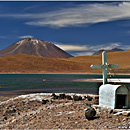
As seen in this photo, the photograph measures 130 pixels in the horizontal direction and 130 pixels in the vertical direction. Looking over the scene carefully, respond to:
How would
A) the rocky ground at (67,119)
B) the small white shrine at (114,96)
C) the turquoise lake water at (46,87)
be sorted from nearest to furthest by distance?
the rocky ground at (67,119) < the small white shrine at (114,96) < the turquoise lake water at (46,87)

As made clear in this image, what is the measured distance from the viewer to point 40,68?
474 ft

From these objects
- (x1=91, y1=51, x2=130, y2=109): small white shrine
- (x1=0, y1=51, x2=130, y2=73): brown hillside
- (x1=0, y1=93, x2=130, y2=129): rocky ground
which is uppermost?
(x1=0, y1=51, x2=130, y2=73): brown hillside

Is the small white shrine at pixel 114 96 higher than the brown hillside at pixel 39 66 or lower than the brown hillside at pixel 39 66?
lower

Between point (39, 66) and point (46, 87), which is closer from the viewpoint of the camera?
point (46, 87)

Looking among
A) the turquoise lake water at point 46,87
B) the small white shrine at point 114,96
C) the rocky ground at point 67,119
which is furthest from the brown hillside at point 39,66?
the small white shrine at point 114,96

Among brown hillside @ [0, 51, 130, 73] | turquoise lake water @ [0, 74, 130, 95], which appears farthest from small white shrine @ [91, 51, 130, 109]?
brown hillside @ [0, 51, 130, 73]

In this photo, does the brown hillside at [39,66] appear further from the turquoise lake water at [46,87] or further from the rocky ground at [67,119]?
the rocky ground at [67,119]

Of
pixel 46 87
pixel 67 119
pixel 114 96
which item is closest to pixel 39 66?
pixel 46 87

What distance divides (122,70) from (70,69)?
104 ft

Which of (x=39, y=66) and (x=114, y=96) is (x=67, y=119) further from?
(x=39, y=66)

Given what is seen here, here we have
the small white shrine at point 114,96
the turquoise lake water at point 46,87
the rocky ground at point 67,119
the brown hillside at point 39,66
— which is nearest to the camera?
the rocky ground at point 67,119

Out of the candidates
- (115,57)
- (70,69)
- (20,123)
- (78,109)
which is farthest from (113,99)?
(115,57)

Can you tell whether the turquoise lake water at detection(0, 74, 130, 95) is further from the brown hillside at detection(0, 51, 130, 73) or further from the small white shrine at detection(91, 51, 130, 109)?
the brown hillside at detection(0, 51, 130, 73)

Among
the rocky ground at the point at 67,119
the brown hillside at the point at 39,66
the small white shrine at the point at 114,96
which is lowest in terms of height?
the rocky ground at the point at 67,119
